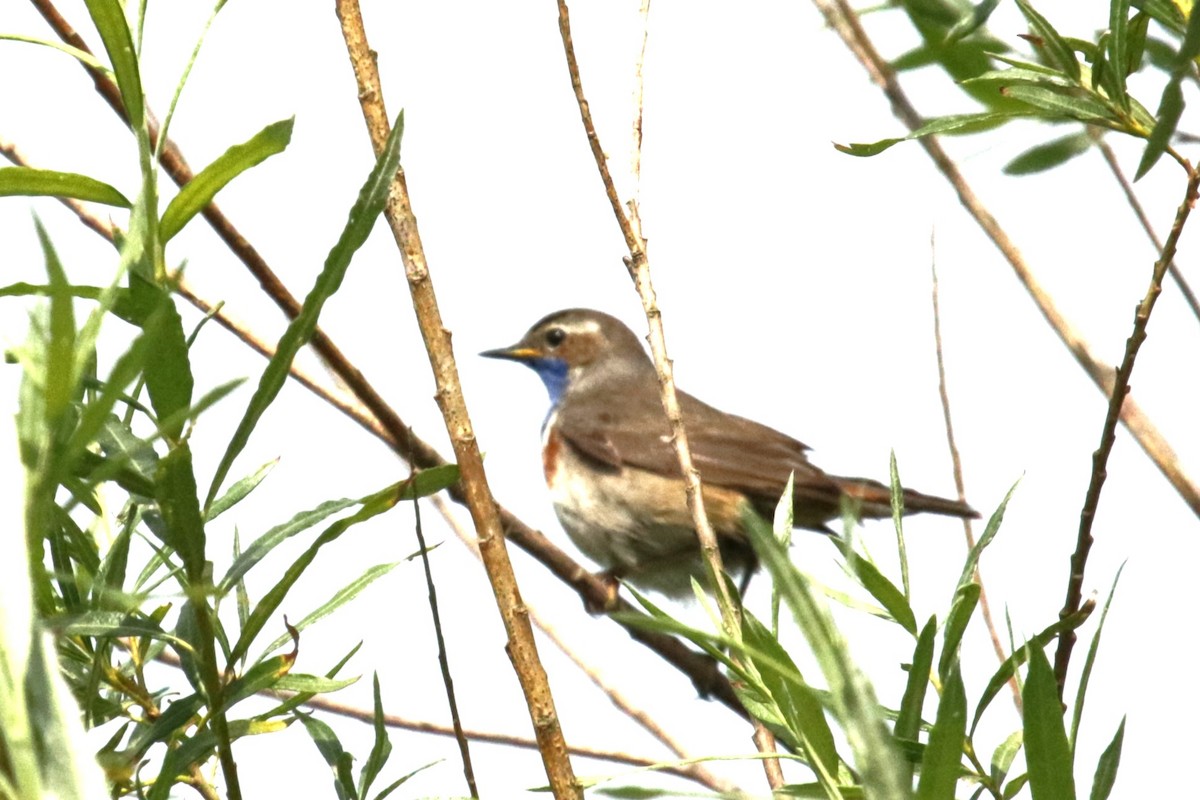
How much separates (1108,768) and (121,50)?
1021mm

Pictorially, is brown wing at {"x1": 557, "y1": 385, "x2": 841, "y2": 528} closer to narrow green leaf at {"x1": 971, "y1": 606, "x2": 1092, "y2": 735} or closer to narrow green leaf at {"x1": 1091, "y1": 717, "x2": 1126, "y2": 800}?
narrow green leaf at {"x1": 971, "y1": 606, "x2": 1092, "y2": 735}

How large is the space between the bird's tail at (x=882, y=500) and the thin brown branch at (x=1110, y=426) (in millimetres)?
3663

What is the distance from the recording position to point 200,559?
1279mm

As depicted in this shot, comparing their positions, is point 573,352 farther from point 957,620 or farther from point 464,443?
point 957,620

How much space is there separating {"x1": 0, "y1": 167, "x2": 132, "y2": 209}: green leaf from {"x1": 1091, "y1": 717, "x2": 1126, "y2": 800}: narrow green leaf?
3.13 feet

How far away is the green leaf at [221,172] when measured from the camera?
123cm

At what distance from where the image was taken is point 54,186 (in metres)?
1.28

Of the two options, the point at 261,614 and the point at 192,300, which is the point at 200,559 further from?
the point at 192,300

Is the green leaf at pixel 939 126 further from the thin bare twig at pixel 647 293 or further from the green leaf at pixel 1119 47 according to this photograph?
the thin bare twig at pixel 647 293

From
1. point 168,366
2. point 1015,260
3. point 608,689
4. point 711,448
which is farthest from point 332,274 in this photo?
point 711,448

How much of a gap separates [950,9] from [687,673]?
9.23ft

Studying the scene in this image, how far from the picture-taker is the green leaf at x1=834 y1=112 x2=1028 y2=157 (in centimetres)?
171

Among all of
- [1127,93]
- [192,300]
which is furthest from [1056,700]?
[192,300]

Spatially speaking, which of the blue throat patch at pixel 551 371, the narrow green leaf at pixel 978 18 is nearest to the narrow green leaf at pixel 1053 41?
the narrow green leaf at pixel 978 18
